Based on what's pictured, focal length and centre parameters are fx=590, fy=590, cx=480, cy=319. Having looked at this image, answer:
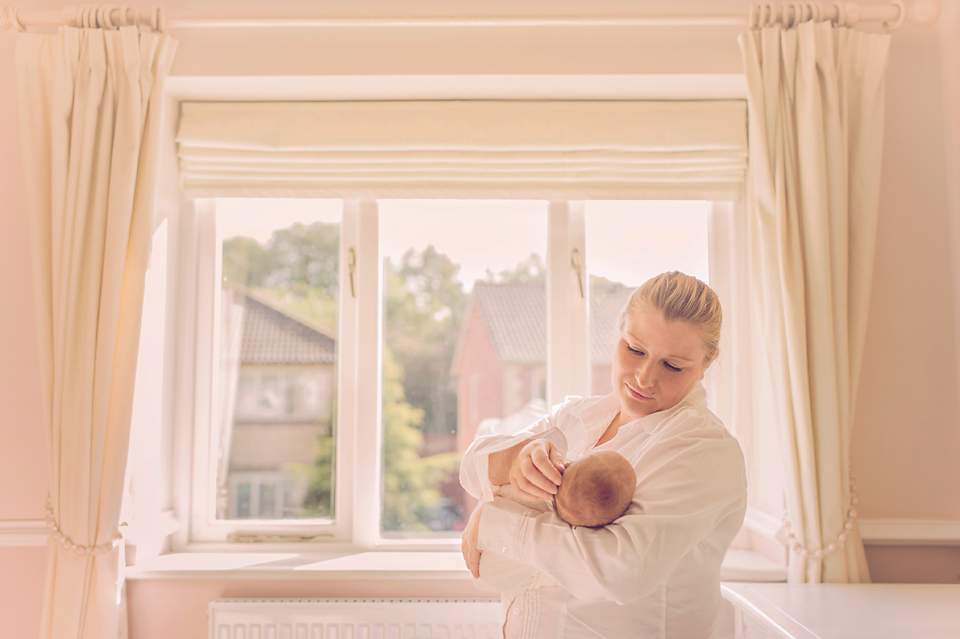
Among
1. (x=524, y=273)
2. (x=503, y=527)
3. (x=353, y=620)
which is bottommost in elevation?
(x=353, y=620)

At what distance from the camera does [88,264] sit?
1663 mm

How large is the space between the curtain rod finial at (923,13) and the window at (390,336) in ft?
2.41

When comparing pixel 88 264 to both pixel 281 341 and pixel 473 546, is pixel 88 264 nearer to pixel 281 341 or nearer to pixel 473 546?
pixel 281 341

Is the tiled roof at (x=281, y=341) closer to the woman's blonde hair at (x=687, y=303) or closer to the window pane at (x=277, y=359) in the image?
the window pane at (x=277, y=359)

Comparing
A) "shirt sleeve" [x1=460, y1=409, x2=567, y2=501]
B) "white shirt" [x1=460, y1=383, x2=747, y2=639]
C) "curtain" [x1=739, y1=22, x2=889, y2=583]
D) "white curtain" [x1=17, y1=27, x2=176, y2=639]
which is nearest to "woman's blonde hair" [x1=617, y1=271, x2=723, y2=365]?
"white shirt" [x1=460, y1=383, x2=747, y2=639]

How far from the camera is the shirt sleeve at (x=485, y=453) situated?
1069 millimetres

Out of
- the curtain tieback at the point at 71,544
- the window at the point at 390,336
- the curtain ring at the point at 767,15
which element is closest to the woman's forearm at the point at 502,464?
the window at the point at 390,336

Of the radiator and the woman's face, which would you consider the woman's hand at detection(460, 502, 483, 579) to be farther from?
the radiator

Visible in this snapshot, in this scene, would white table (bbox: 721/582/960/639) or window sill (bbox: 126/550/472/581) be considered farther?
window sill (bbox: 126/550/472/581)

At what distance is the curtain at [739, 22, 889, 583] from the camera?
1569 millimetres

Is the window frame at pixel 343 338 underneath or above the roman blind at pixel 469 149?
underneath

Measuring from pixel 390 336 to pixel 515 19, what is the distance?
3.47ft

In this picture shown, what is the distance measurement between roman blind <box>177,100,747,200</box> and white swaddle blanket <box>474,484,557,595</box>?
118 cm

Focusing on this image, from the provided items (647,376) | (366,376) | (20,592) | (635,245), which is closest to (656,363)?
(647,376)
